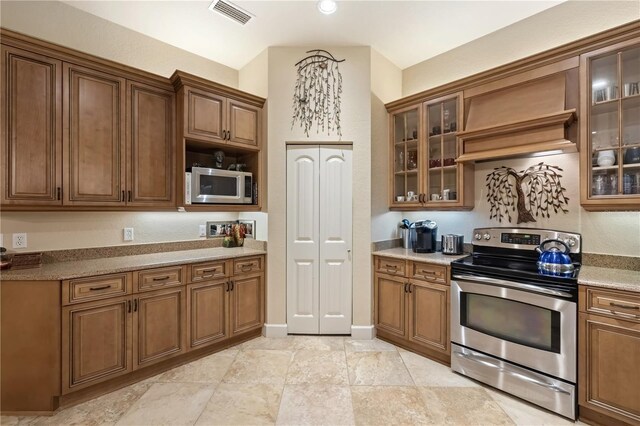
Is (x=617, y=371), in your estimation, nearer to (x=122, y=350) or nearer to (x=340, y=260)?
(x=340, y=260)

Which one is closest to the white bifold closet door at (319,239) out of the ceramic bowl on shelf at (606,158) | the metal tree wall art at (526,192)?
the metal tree wall art at (526,192)

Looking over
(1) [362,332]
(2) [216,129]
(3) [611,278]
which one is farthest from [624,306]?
(2) [216,129]

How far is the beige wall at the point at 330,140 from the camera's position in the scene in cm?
313

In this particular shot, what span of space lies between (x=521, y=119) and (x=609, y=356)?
1.79 m

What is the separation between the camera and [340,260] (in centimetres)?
317

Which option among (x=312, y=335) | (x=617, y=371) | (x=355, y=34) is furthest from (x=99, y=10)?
(x=617, y=371)

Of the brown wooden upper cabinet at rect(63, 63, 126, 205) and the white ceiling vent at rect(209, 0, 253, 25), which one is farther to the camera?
the white ceiling vent at rect(209, 0, 253, 25)

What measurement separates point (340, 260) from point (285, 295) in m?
0.72

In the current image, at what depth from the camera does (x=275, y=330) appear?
10.3 feet

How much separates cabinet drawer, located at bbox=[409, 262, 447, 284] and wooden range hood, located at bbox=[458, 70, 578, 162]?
3.42ft

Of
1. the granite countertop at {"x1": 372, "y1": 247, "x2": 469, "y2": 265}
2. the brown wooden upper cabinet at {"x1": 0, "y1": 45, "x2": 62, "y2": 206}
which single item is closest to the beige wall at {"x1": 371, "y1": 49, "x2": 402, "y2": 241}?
the granite countertop at {"x1": 372, "y1": 247, "x2": 469, "y2": 265}

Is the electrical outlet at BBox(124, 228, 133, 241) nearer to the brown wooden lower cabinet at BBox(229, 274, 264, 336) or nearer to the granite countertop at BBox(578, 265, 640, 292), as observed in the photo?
the brown wooden lower cabinet at BBox(229, 274, 264, 336)

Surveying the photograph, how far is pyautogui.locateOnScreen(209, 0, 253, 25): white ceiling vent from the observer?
2520mm

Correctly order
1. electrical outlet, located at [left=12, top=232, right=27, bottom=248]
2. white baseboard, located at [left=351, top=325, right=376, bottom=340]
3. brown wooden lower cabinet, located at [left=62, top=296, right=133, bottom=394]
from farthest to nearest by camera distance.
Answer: white baseboard, located at [left=351, top=325, right=376, bottom=340]
electrical outlet, located at [left=12, top=232, right=27, bottom=248]
brown wooden lower cabinet, located at [left=62, top=296, right=133, bottom=394]
